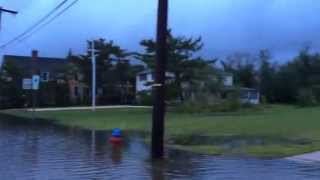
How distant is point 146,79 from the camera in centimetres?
8438

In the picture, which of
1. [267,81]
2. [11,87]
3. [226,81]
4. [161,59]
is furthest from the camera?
[267,81]

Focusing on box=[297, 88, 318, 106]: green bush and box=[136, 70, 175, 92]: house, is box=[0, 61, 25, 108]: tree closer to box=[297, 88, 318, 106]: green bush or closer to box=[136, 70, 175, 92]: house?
box=[136, 70, 175, 92]: house

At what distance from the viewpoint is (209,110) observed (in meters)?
59.3

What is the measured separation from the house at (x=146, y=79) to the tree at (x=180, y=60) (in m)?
0.72

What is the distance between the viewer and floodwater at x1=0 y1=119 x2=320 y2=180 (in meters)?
15.7

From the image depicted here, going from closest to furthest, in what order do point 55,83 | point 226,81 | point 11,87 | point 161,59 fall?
point 161,59
point 11,87
point 226,81
point 55,83

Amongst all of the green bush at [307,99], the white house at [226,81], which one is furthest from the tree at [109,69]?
the green bush at [307,99]

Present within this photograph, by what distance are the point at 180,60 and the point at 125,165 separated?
2049 inches

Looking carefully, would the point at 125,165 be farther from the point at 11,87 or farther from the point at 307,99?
the point at 307,99

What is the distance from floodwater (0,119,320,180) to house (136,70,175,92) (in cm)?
3169

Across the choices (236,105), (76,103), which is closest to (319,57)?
(76,103)

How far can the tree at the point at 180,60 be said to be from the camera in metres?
69.3

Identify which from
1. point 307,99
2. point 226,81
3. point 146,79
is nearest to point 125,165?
point 146,79

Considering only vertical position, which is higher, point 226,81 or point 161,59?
point 226,81
